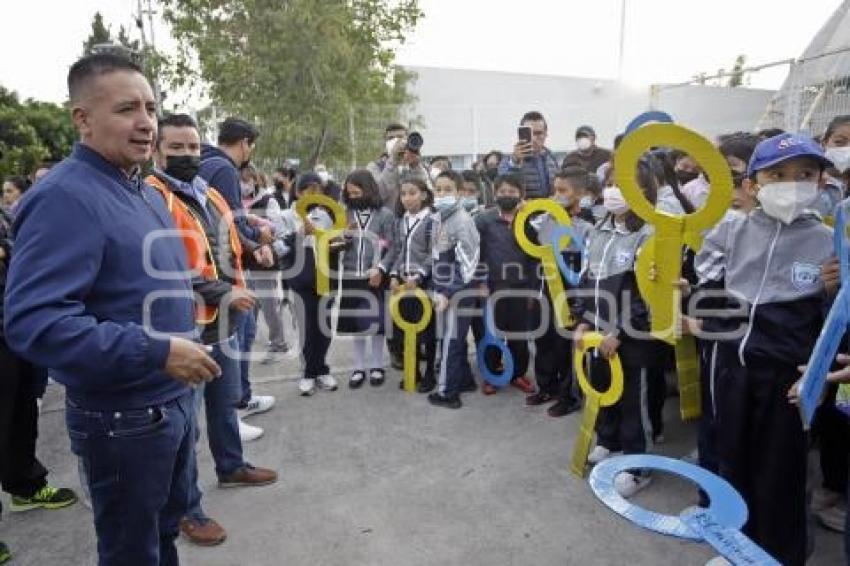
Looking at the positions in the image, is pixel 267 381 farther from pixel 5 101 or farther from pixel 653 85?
pixel 5 101

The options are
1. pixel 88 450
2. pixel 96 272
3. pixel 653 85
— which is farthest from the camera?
pixel 653 85

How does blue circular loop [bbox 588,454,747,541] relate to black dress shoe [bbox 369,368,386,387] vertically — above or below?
above

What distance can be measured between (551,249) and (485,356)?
4.01ft

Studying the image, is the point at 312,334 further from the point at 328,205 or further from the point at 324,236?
the point at 328,205

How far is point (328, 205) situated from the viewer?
15.5 ft

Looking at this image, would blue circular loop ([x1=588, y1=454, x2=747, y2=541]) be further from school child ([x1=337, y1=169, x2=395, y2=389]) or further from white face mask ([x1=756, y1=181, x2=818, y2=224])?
school child ([x1=337, y1=169, x2=395, y2=389])

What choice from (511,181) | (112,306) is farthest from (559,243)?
(112,306)

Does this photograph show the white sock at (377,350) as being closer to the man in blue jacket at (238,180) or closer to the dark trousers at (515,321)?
the dark trousers at (515,321)

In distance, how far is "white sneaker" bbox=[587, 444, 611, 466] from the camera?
349 centimetres

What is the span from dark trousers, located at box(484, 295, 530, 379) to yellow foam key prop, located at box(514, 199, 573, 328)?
0.59m

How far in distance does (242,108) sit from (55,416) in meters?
10.7

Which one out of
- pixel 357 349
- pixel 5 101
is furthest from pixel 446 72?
pixel 357 349

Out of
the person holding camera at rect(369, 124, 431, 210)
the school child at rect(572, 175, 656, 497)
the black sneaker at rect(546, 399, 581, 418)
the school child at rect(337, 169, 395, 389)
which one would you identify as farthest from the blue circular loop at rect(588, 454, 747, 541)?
the person holding camera at rect(369, 124, 431, 210)

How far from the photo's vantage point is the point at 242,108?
13.7m
